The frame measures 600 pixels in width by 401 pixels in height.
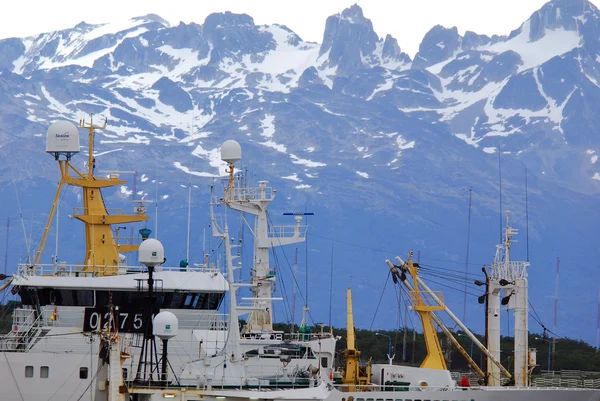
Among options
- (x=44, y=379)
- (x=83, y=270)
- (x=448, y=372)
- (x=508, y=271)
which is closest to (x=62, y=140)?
(x=83, y=270)

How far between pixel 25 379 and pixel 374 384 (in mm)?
14433

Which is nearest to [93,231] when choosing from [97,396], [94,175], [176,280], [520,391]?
[94,175]

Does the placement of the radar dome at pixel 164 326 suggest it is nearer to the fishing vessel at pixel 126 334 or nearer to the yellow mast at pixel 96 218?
the fishing vessel at pixel 126 334

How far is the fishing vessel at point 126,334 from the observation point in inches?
1608

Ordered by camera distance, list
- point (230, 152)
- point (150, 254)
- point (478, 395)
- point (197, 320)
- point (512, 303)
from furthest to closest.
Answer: point (230, 152)
point (512, 303)
point (478, 395)
point (197, 320)
point (150, 254)

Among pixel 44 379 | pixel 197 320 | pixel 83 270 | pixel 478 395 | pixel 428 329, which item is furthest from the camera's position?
pixel 428 329

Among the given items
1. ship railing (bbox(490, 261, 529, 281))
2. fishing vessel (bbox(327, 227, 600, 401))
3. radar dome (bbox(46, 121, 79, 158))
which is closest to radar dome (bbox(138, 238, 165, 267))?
fishing vessel (bbox(327, 227, 600, 401))

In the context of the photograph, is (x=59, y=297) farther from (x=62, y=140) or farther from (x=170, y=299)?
(x=62, y=140)

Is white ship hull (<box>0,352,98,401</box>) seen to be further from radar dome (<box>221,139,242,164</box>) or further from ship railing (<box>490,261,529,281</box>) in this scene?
ship railing (<box>490,261,529,281</box>)

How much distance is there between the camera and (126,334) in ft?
148

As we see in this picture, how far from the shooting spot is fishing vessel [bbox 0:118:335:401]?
1608 inches

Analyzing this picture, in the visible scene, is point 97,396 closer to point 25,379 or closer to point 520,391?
point 25,379

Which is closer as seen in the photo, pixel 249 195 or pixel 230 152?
pixel 230 152

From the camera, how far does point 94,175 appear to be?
5197cm
